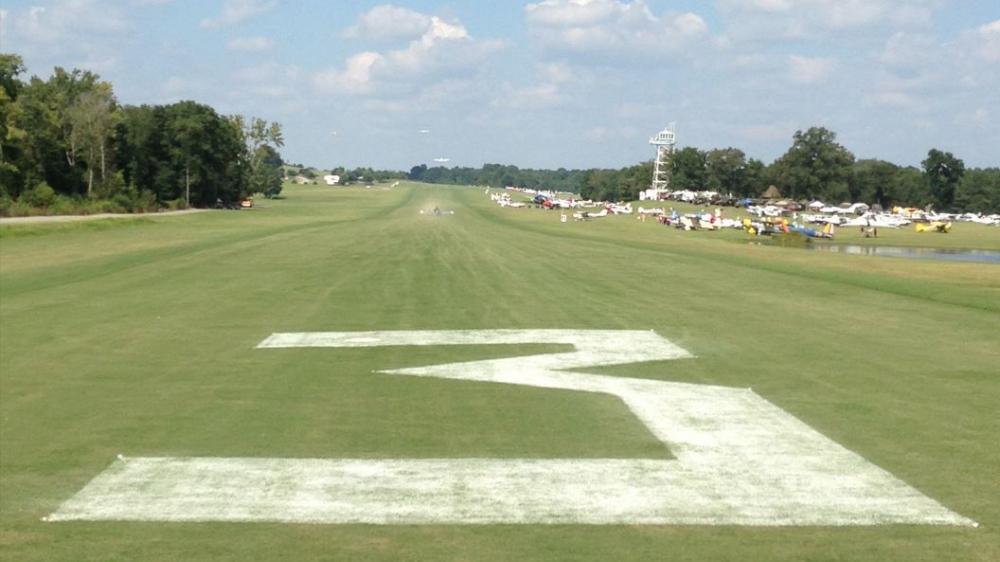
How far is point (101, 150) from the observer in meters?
108

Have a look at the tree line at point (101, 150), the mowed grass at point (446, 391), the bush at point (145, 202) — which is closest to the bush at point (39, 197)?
the tree line at point (101, 150)

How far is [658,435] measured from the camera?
9727 mm

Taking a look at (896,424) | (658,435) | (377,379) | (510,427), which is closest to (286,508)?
(510,427)

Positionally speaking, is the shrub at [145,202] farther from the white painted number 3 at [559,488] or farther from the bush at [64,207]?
the white painted number 3 at [559,488]

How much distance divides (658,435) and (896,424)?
7.81 ft

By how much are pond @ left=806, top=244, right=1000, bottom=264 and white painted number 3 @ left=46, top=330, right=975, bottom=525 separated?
4887cm

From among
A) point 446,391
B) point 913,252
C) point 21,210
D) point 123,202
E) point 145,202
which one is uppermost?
point 446,391

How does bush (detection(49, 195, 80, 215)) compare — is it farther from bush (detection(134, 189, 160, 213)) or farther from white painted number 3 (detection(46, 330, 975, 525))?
white painted number 3 (detection(46, 330, 975, 525))

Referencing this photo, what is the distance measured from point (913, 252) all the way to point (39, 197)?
227ft

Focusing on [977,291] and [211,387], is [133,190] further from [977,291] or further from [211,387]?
[211,387]

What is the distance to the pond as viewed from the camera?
2211 inches

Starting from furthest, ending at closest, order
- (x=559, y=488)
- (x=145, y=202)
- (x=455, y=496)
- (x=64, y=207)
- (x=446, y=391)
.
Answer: (x=145, y=202)
(x=64, y=207)
(x=446, y=391)
(x=559, y=488)
(x=455, y=496)

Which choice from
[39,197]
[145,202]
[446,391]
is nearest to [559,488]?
[446,391]

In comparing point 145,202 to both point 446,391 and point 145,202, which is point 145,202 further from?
point 446,391
